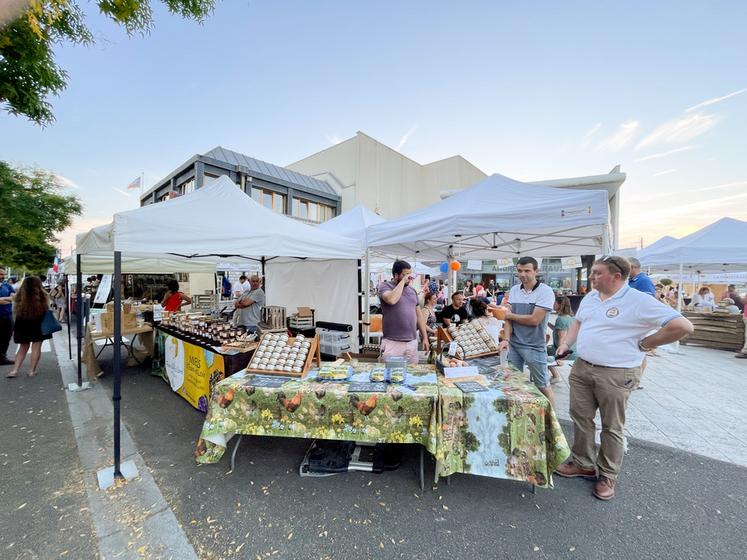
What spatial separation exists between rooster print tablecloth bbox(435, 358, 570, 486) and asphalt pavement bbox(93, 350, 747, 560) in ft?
0.85

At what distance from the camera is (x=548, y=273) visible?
1977cm

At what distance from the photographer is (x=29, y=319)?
486 cm

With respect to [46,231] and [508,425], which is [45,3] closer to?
[508,425]

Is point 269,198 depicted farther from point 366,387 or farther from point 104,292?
point 366,387

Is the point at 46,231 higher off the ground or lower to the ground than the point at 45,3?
higher

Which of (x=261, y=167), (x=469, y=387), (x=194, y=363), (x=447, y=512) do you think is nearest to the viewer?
(x=447, y=512)

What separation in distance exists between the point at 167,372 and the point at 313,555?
3.87m

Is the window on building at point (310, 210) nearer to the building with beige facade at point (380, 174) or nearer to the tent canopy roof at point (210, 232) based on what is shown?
the building with beige facade at point (380, 174)

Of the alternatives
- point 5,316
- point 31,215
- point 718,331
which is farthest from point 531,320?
point 31,215

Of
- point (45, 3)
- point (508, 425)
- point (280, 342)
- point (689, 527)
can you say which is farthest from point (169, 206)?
point (689, 527)

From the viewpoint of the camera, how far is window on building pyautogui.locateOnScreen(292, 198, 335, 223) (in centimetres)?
1827

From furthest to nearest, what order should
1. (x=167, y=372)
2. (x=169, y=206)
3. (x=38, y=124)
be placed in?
(x=167, y=372) < (x=38, y=124) < (x=169, y=206)

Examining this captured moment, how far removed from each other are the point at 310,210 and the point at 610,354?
18.5 m

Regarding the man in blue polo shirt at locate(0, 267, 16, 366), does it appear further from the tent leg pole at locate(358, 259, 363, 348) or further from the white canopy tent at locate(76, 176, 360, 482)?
the tent leg pole at locate(358, 259, 363, 348)
